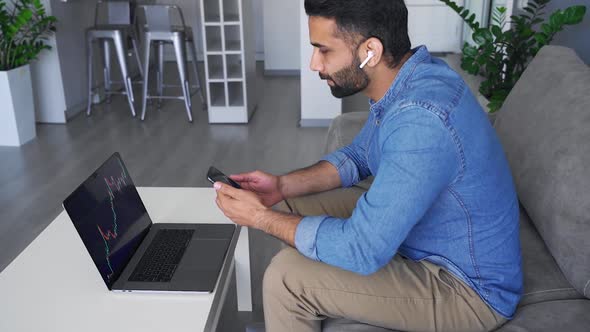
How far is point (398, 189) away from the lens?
3.74ft

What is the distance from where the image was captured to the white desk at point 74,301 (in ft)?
4.19

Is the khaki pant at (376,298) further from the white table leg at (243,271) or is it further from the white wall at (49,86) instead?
the white wall at (49,86)

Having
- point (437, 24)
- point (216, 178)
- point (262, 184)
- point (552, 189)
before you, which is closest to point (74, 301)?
point (216, 178)

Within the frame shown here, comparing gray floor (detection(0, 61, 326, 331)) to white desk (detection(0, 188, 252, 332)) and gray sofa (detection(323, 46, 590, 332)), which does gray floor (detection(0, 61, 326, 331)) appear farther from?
gray sofa (detection(323, 46, 590, 332))

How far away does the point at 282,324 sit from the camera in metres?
1.34

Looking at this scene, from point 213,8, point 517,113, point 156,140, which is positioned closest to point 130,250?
point 517,113

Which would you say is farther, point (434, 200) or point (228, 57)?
point (228, 57)

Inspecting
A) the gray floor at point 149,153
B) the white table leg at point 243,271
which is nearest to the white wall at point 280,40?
the gray floor at point 149,153

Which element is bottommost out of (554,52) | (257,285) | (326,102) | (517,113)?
(257,285)

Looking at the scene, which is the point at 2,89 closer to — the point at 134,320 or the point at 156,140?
the point at 156,140

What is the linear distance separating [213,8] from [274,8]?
1.65 meters

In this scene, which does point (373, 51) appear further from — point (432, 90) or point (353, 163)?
point (353, 163)

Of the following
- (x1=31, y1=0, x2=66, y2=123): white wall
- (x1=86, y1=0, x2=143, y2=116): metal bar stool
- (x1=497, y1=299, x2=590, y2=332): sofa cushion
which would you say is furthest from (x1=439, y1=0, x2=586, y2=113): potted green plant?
(x1=31, y1=0, x2=66, y2=123): white wall

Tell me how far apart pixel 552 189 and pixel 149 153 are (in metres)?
2.64
